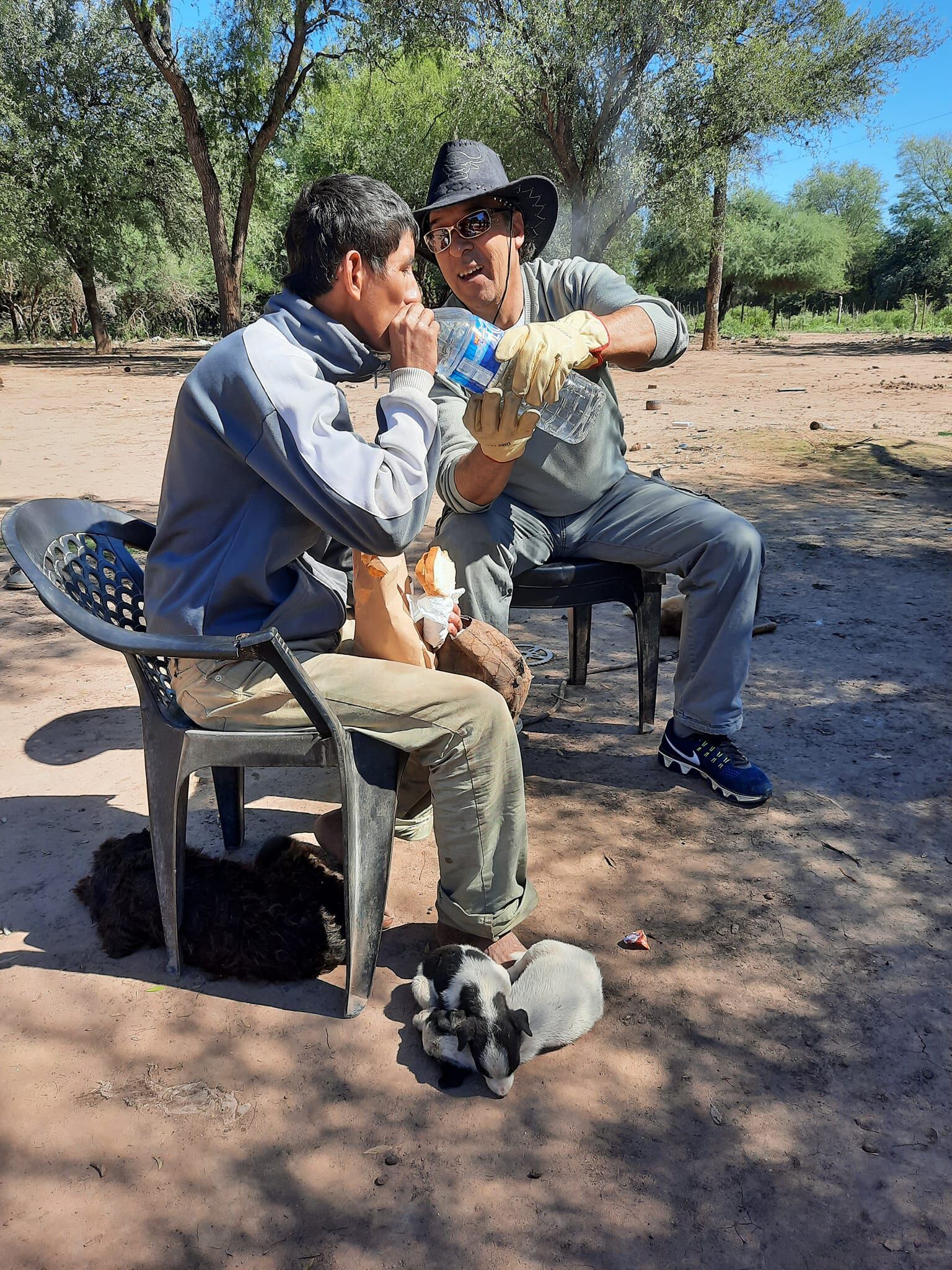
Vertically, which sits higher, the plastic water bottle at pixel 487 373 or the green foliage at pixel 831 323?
the green foliage at pixel 831 323

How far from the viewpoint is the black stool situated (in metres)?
3.46

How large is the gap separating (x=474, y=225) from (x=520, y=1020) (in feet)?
8.28

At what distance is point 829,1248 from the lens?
174 centimetres

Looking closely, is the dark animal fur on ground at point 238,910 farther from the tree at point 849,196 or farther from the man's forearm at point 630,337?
the tree at point 849,196

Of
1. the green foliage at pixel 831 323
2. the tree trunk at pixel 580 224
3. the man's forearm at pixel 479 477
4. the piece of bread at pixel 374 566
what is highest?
the tree trunk at pixel 580 224

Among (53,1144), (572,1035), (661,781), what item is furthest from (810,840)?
(53,1144)

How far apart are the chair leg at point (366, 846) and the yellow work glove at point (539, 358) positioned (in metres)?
1.17

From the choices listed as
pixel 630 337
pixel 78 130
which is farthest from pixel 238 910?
pixel 78 130

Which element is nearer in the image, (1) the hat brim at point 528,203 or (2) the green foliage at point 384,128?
(1) the hat brim at point 528,203

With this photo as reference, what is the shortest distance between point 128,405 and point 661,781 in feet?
42.1

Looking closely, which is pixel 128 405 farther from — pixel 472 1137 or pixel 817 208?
pixel 817 208

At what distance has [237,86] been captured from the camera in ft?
59.6

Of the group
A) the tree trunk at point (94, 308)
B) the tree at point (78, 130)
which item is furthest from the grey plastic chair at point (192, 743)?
the tree trunk at point (94, 308)

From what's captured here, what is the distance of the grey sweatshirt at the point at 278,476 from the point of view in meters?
2.00
